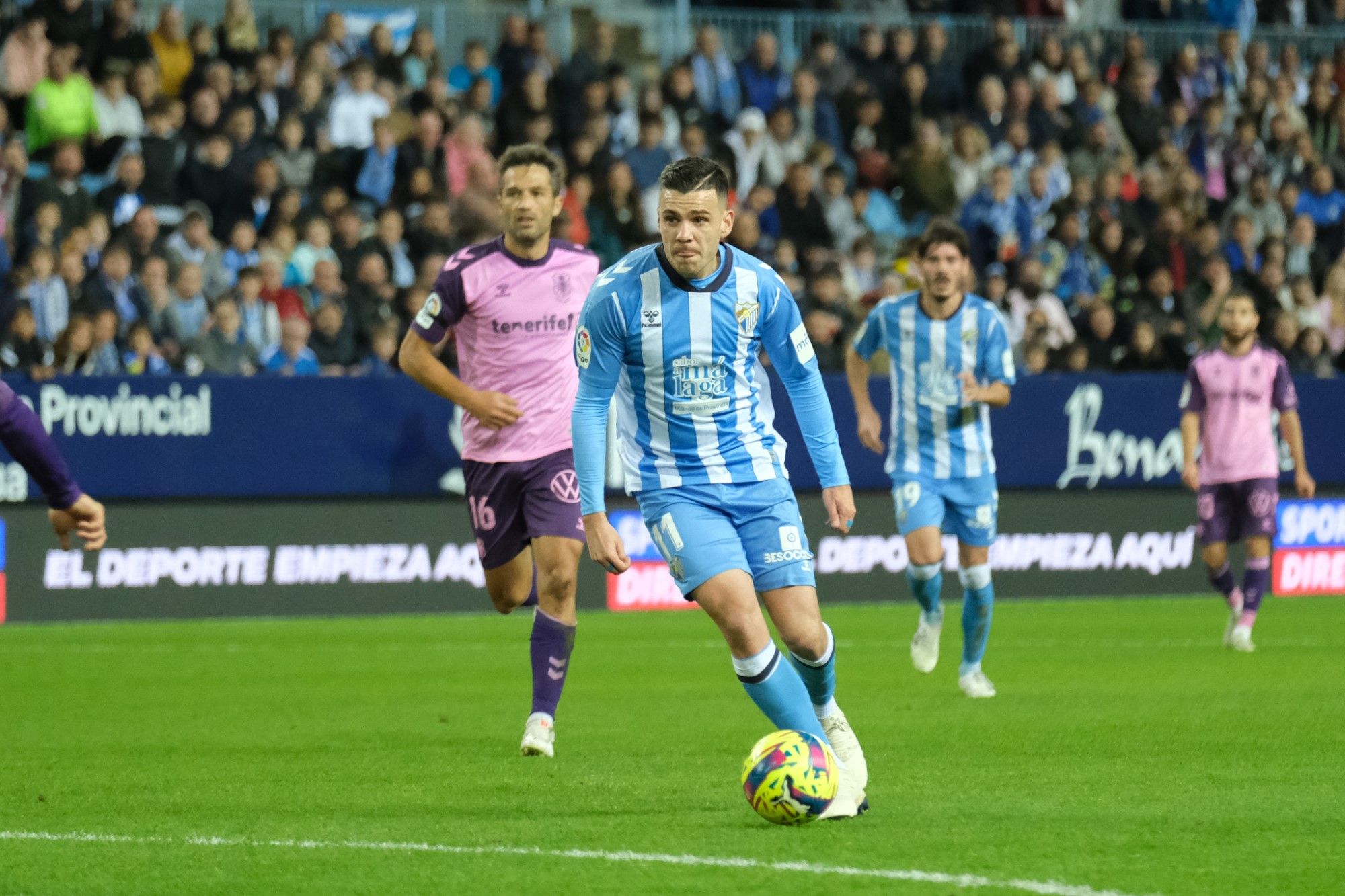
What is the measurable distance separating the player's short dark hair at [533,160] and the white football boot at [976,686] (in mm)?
3665

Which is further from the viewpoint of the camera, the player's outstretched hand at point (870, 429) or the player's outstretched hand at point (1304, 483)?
the player's outstretched hand at point (1304, 483)

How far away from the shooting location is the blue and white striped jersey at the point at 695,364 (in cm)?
648

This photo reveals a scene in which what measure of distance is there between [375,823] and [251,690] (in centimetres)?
483

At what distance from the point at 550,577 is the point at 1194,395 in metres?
6.62

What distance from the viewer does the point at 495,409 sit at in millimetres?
8461

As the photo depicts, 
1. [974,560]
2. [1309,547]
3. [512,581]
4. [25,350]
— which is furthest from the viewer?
[1309,547]

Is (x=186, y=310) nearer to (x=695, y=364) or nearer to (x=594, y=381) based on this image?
(x=594, y=381)

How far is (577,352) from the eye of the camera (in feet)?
21.5

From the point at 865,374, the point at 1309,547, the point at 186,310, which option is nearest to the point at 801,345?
the point at 865,374

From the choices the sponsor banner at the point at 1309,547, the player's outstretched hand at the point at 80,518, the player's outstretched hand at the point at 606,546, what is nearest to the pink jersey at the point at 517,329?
the player's outstretched hand at the point at 606,546

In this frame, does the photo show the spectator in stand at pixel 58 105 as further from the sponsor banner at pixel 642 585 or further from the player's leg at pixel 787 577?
the player's leg at pixel 787 577

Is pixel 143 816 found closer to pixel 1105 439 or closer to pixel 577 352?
pixel 577 352

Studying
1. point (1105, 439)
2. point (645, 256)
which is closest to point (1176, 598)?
point (1105, 439)

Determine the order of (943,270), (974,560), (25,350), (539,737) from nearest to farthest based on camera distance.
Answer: (539,737) → (943,270) → (974,560) → (25,350)
